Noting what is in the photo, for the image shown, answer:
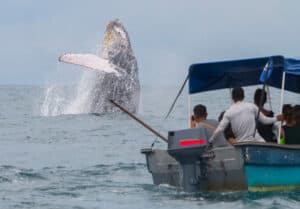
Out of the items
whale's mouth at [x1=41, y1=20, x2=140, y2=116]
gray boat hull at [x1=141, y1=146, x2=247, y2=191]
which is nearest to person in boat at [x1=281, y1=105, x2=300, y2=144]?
gray boat hull at [x1=141, y1=146, x2=247, y2=191]

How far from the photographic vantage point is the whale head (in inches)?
1268

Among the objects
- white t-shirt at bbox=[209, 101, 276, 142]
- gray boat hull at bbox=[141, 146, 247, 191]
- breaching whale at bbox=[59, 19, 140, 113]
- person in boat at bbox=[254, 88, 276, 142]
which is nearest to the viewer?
gray boat hull at bbox=[141, 146, 247, 191]

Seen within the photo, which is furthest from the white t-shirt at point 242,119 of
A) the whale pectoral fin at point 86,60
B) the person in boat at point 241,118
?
the whale pectoral fin at point 86,60

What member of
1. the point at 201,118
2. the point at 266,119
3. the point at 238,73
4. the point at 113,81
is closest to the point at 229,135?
the point at 201,118

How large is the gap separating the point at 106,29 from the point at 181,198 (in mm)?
18750

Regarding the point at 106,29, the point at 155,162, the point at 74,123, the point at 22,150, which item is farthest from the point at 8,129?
the point at 155,162

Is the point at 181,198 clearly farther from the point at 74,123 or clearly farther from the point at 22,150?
the point at 74,123

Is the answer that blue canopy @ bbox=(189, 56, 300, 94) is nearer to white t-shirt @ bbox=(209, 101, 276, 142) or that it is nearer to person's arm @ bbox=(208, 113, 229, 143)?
white t-shirt @ bbox=(209, 101, 276, 142)

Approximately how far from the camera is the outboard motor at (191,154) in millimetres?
14500

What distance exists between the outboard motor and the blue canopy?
5.77 ft

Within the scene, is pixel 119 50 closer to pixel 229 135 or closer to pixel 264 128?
pixel 264 128

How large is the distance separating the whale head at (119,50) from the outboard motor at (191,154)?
17447 millimetres

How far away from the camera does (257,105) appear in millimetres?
15953

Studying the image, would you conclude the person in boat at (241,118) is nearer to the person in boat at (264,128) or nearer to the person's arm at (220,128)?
the person's arm at (220,128)
